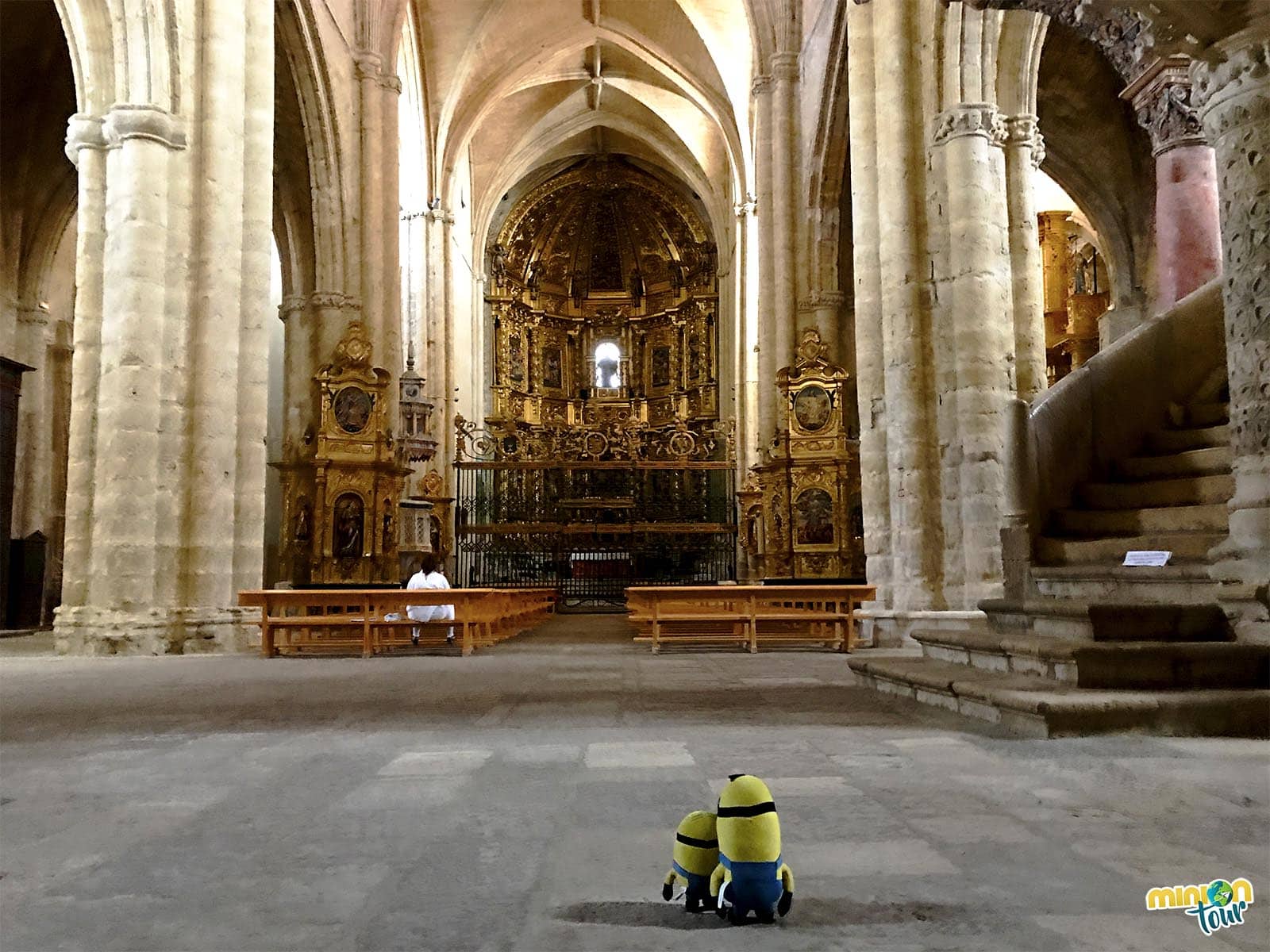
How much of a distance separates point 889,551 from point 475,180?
26028 millimetres

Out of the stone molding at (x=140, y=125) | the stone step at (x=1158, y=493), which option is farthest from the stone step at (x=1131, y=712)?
the stone molding at (x=140, y=125)

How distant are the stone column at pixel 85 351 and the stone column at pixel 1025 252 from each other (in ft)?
32.6

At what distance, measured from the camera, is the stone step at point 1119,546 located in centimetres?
553

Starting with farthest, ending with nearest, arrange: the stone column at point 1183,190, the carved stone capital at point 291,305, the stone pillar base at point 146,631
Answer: the carved stone capital at point 291,305
the stone column at point 1183,190
the stone pillar base at point 146,631

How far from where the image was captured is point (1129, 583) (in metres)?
5.78

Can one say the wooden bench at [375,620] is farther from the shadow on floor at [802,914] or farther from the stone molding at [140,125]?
the shadow on floor at [802,914]

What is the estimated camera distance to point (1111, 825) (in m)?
2.68

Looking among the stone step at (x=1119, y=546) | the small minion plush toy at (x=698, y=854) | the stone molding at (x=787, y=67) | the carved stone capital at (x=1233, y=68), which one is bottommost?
the small minion plush toy at (x=698, y=854)

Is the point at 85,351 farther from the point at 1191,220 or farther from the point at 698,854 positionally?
the point at 1191,220

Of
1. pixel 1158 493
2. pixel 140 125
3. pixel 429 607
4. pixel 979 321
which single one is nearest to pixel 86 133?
pixel 140 125

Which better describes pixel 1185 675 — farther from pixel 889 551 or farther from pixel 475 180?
pixel 475 180

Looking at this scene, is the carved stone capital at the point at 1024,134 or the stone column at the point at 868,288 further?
the stone column at the point at 868,288

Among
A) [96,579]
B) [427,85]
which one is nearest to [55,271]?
[427,85]

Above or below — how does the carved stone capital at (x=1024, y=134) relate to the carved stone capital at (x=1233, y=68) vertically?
above
